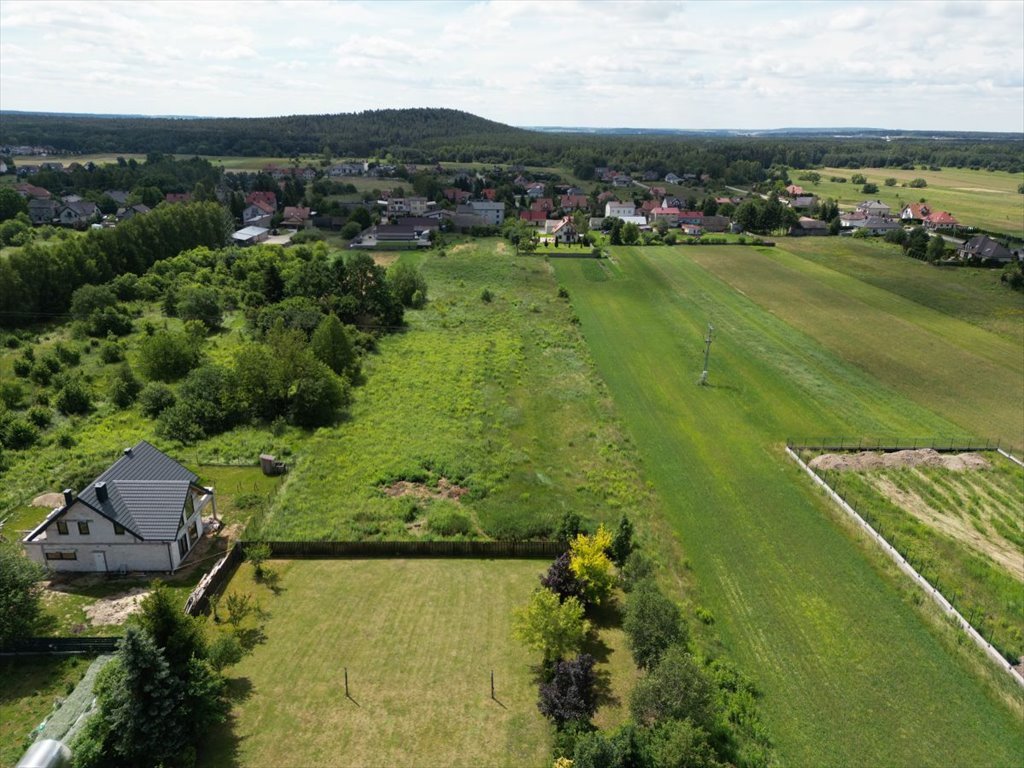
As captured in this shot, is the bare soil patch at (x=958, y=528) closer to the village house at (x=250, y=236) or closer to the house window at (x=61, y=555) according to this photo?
the house window at (x=61, y=555)

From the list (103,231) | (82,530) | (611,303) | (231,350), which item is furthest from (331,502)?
(103,231)

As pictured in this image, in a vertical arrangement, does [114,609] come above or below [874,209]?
below

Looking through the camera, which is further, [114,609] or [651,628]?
[114,609]

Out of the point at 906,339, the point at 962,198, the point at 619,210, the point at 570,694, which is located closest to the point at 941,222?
the point at 962,198

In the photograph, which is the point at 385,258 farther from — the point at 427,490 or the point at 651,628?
the point at 651,628

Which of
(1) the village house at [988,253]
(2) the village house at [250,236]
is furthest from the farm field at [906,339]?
(2) the village house at [250,236]

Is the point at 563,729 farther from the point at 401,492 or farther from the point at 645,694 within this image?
the point at 401,492

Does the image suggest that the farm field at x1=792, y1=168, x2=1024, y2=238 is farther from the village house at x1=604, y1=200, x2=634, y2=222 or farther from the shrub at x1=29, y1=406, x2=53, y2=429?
the shrub at x1=29, y1=406, x2=53, y2=429
